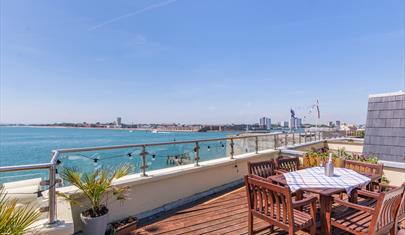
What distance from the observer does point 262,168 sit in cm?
366

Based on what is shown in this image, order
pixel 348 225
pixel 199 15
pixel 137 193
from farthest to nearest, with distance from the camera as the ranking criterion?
pixel 199 15 < pixel 137 193 < pixel 348 225

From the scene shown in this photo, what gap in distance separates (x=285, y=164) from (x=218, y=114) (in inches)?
744

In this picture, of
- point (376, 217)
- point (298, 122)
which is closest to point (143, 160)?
point (376, 217)

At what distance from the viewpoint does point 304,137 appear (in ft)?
28.9

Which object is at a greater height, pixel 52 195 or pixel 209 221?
pixel 52 195

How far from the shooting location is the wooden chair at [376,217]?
1.95 metres

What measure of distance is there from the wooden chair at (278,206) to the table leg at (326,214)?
0.17m

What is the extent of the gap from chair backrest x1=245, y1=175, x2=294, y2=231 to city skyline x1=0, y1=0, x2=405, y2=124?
18.2ft

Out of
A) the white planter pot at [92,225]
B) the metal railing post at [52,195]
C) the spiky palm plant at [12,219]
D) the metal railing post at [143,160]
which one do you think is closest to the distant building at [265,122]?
the metal railing post at [143,160]

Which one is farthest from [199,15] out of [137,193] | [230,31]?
[137,193]

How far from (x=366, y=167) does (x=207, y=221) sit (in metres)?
2.76

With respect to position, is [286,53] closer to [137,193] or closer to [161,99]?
[137,193]

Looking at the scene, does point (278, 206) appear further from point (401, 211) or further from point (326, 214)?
point (401, 211)

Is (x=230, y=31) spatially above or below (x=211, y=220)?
above
